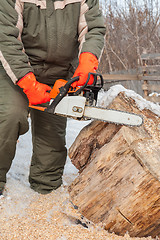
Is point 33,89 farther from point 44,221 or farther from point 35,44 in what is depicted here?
point 44,221

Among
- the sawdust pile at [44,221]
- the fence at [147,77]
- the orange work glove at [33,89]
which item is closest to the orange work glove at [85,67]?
the orange work glove at [33,89]

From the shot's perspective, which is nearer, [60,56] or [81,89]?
[81,89]

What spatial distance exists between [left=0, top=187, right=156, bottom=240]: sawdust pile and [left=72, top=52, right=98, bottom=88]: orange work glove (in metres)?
0.87

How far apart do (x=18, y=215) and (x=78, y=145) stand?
25.2 inches

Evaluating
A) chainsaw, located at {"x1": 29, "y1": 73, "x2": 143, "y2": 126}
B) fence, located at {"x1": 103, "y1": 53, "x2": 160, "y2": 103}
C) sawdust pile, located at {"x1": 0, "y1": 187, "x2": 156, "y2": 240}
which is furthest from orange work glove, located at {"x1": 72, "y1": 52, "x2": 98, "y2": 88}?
fence, located at {"x1": 103, "y1": 53, "x2": 160, "y2": 103}

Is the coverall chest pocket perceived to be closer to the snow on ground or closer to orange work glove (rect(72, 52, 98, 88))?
orange work glove (rect(72, 52, 98, 88))

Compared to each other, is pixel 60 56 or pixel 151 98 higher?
pixel 60 56

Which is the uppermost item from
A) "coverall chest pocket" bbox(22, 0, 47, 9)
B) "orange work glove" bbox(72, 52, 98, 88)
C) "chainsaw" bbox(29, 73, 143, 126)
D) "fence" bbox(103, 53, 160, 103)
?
"coverall chest pocket" bbox(22, 0, 47, 9)

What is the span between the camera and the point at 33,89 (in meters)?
1.68

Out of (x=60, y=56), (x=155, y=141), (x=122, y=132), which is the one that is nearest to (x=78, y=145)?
(x=122, y=132)

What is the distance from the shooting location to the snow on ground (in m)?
1.55

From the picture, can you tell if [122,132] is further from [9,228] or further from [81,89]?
[9,228]

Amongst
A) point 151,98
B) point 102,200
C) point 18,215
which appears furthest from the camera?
point 151,98

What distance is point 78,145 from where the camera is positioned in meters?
1.88
